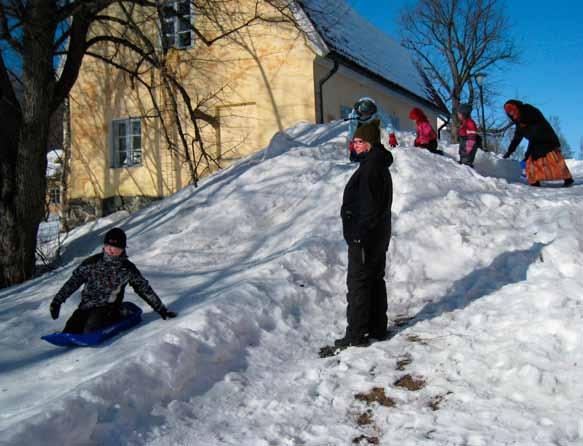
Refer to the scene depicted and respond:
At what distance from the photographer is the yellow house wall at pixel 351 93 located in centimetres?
1442

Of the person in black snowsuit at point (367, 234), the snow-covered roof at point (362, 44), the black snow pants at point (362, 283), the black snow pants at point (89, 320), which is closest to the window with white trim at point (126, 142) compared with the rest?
the snow-covered roof at point (362, 44)

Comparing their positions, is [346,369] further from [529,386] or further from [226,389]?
[529,386]

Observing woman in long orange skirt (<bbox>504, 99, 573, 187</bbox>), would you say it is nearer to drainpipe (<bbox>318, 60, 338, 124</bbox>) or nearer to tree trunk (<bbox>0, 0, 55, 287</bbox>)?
drainpipe (<bbox>318, 60, 338, 124</bbox>)

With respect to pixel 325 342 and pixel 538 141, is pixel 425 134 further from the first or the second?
pixel 325 342

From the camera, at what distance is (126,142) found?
16.2 m

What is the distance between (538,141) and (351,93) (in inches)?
263

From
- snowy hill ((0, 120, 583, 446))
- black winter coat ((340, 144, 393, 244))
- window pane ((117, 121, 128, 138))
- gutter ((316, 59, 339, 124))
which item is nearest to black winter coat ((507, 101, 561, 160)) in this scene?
snowy hill ((0, 120, 583, 446))

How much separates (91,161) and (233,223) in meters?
9.41

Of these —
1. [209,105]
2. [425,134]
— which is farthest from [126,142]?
[425,134]

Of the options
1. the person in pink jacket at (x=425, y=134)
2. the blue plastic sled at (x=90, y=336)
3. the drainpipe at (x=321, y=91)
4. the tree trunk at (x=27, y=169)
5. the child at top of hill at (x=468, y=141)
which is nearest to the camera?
the blue plastic sled at (x=90, y=336)

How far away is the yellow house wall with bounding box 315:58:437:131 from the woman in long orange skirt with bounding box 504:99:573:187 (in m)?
5.44

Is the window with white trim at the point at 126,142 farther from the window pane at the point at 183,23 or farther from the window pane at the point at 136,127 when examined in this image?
the window pane at the point at 183,23

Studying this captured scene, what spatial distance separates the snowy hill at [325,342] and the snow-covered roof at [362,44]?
17.2ft

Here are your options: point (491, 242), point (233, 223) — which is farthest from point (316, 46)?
point (491, 242)
